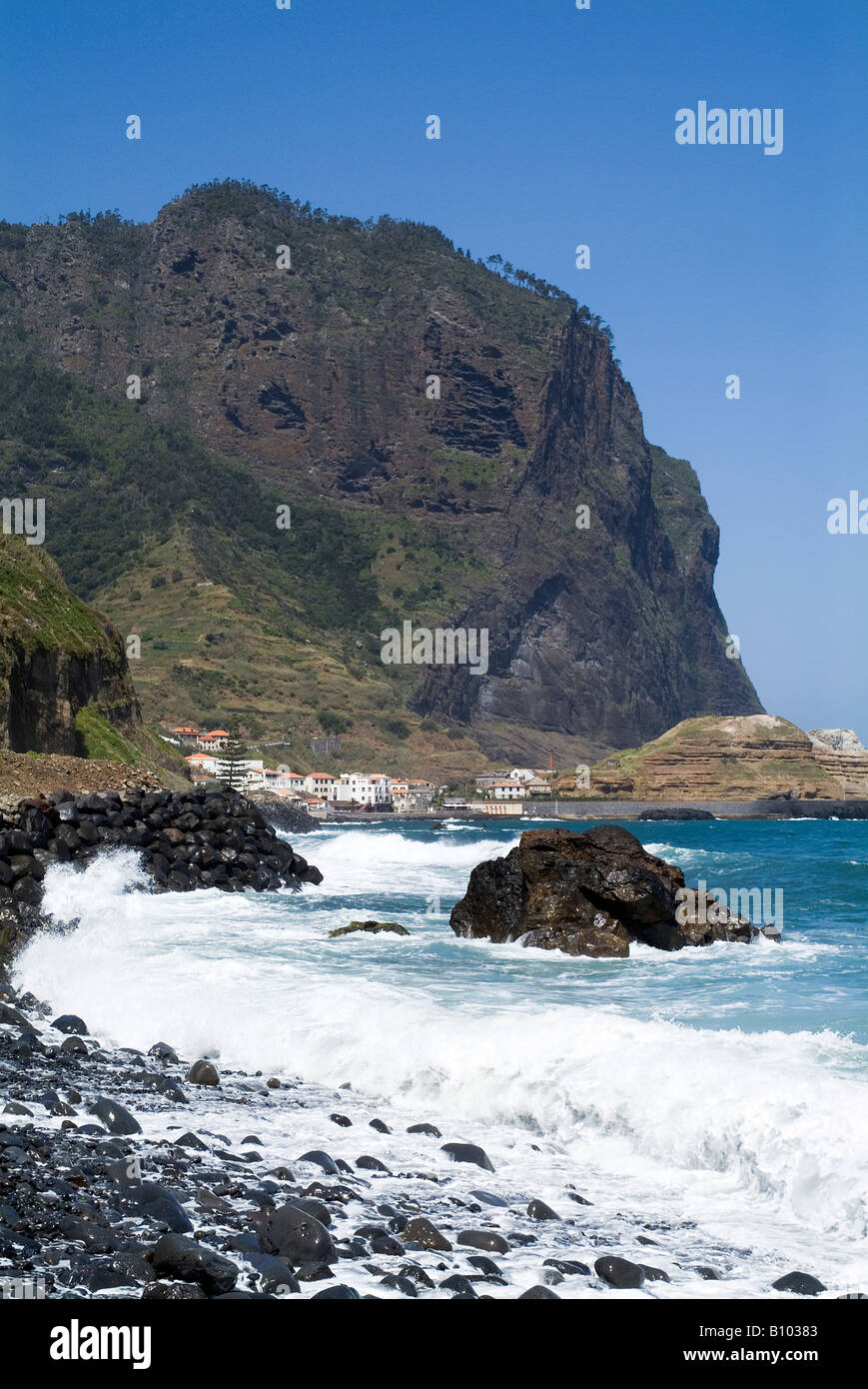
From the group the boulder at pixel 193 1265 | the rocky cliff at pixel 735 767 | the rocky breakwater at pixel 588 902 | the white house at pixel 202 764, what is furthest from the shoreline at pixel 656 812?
the boulder at pixel 193 1265

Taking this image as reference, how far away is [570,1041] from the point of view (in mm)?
11602

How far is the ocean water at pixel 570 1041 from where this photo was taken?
8.79 meters

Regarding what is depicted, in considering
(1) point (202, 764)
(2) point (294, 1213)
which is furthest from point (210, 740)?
(2) point (294, 1213)

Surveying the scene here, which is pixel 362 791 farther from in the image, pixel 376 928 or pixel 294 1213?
pixel 294 1213

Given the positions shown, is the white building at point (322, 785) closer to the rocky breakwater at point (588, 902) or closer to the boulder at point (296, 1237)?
the rocky breakwater at point (588, 902)

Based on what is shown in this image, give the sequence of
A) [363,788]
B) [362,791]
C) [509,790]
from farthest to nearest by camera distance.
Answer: [509,790] < [363,788] < [362,791]

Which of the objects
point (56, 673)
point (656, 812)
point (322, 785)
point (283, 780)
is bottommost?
point (656, 812)

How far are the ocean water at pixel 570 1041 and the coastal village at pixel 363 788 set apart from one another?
352 ft

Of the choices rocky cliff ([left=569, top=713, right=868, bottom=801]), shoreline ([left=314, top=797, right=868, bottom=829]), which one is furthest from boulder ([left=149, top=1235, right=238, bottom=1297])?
rocky cliff ([left=569, top=713, right=868, bottom=801])

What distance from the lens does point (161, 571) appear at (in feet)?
627

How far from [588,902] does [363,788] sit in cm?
15366

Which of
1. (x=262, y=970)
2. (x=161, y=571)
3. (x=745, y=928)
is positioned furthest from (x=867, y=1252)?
(x=161, y=571)

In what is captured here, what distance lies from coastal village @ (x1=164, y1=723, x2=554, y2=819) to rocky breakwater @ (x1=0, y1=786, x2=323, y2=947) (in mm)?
95743

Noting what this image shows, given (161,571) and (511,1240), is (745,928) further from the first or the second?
(161,571)
